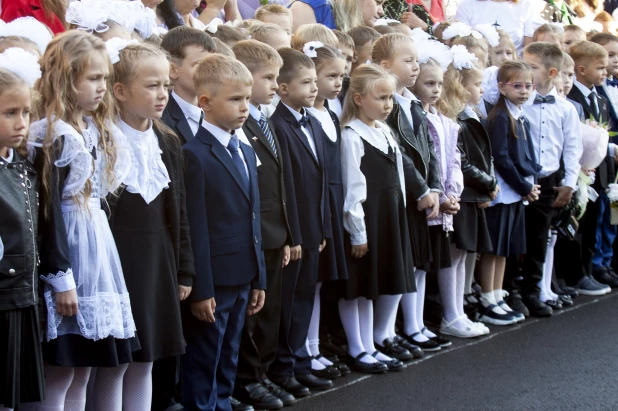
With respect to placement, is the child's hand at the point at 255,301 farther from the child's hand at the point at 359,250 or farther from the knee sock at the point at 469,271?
the knee sock at the point at 469,271

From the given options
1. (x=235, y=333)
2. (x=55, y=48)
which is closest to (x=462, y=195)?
(x=235, y=333)

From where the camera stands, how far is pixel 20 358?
3.62 metres

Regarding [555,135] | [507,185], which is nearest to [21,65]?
[507,185]

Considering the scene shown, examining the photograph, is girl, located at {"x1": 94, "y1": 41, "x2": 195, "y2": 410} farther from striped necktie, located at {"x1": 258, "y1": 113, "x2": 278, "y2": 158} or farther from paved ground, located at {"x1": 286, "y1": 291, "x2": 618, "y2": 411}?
paved ground, located at {"x1": 286, "y1": 291, "x2": 618, "y2": 411}

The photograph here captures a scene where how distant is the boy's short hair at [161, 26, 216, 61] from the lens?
4945 millimetres

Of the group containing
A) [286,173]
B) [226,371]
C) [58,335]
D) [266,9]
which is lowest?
[226,371]

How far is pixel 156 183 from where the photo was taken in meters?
4.18

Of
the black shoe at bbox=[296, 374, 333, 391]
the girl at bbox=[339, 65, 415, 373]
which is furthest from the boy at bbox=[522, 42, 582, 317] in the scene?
the black shoe at bbox=[296, 374, 333, 391]

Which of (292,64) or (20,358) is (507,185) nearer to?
(292,64)

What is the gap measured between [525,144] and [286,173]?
8.77ft

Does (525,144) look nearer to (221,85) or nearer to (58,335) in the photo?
(221,85)

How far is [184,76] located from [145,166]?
890mm

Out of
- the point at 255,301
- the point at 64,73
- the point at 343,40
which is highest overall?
the point at 343,40

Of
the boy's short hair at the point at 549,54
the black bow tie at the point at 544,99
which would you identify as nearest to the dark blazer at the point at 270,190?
the black bow tie at the point at 544,99
